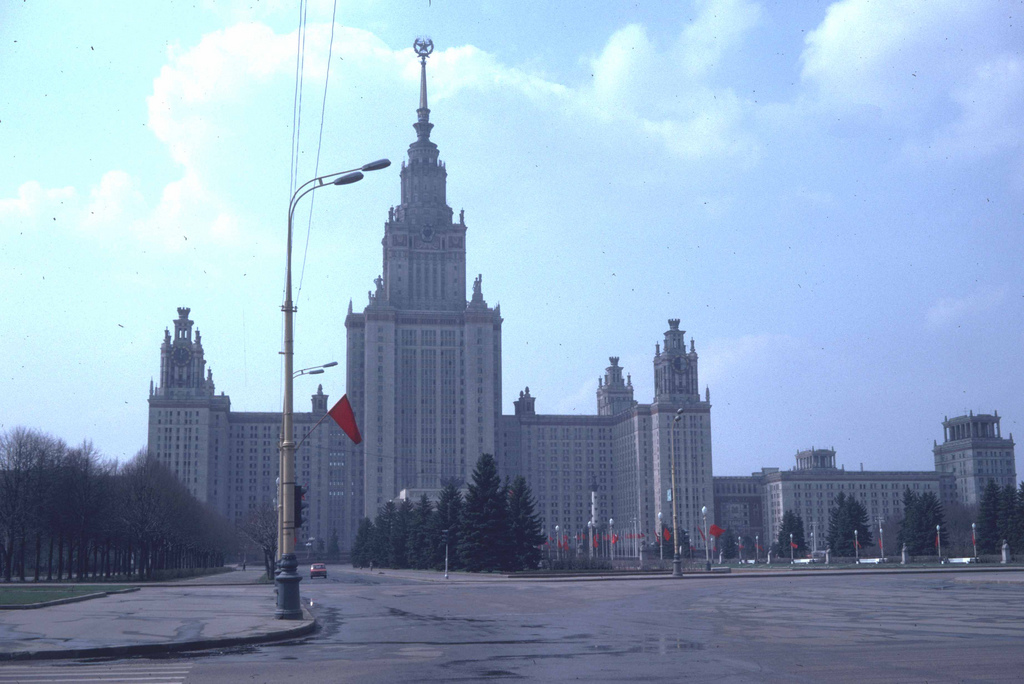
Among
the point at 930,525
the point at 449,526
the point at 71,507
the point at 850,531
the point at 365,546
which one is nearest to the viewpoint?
the point at 71,507

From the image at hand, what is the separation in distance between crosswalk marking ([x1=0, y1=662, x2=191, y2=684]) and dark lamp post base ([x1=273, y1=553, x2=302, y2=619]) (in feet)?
26.6

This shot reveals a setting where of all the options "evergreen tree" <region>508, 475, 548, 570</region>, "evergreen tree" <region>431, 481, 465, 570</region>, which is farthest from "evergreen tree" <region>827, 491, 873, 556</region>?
"evergreen tree" <region>508, 475, 548, 570</region>

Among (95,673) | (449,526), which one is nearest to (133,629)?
(95,673)

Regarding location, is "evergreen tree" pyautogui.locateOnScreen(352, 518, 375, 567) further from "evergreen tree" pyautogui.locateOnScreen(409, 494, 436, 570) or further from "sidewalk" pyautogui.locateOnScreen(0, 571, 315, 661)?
"sidewalk" pyautogui.locateOnScreen(0, 571, 315, 661)

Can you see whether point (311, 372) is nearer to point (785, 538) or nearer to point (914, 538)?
point (914, 538)

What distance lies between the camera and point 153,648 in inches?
701

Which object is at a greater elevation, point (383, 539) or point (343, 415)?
point (343, 415)

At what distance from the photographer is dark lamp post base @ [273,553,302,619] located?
79.2 feet

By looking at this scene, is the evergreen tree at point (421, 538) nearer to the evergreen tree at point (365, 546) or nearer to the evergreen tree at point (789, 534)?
the evergreen tree at point (365, 546)

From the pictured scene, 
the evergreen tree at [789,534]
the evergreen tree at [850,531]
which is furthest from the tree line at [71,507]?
the evergreen tree at [789,534]

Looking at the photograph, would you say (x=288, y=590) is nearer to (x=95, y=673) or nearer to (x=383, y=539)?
(x=95, y=673)

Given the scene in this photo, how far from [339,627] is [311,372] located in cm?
2596

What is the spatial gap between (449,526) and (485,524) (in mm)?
8666

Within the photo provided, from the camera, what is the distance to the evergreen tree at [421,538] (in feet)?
294
